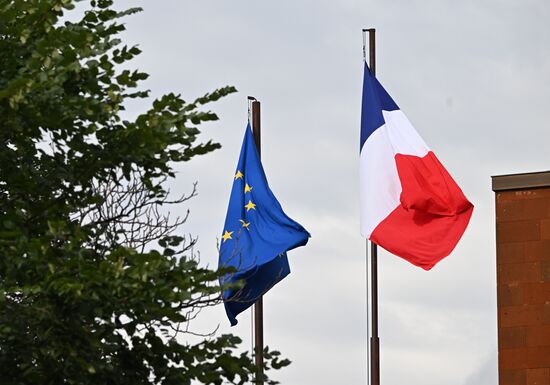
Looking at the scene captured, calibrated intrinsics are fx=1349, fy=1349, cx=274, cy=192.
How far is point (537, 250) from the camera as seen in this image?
18.6 meters

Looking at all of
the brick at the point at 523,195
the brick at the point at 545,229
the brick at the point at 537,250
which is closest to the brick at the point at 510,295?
the brick at the point at 537,250

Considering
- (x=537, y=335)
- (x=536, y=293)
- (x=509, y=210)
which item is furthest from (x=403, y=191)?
(x=537, y=335)

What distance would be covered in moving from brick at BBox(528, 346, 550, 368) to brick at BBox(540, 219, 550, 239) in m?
1.52

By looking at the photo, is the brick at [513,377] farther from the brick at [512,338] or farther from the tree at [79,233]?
the tree at [79,233]

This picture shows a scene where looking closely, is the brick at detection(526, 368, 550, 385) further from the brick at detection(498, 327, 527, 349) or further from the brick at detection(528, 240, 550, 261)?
the brick at detection(528, 240, 550, 261)

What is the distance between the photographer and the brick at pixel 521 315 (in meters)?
18.5

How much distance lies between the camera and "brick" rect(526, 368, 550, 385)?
18.4 metres

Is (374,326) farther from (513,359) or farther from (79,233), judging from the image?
(79,233)

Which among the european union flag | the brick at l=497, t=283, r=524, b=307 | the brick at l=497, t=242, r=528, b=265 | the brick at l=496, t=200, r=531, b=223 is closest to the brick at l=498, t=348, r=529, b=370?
the brick at l=497, t=283, r=524, b=307

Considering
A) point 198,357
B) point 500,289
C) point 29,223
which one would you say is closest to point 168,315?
point 198,357

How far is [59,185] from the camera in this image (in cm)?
1191

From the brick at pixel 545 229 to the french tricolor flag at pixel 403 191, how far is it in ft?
3.71

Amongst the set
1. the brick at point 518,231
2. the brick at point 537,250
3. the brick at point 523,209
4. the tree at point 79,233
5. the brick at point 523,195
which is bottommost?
the tree at point 79,233

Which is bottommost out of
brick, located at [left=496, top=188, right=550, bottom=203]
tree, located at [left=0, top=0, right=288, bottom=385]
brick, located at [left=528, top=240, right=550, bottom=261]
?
tree, located at [left=0, top=0, right=288, bottom=385]
